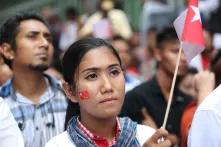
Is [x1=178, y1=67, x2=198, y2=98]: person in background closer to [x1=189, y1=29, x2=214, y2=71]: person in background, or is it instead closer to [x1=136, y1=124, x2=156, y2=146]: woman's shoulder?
[x1=189, y1=29, x2=214, y2=71]: person in background

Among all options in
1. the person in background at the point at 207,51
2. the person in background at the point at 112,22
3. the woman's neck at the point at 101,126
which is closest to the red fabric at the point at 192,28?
the woman's neck at the point at 101,126

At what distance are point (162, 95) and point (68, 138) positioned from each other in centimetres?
229

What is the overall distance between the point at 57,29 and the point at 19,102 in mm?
10460

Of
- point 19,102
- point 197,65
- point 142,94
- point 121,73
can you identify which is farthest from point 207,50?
point 121,73

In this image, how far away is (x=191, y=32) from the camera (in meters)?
4.17

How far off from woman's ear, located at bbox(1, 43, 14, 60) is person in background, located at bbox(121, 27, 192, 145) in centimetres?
105

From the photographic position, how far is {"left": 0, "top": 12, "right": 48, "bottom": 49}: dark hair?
5207 millimetres

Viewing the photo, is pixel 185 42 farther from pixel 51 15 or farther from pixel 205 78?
pixel 51 15

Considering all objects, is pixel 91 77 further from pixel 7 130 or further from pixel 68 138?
pixel 7 130

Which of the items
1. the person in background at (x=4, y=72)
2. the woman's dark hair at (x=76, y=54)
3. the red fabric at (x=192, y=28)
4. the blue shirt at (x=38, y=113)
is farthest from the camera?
the person in background at (x=4, y=72)

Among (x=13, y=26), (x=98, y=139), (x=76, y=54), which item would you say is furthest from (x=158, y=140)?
(x=13, y=26)

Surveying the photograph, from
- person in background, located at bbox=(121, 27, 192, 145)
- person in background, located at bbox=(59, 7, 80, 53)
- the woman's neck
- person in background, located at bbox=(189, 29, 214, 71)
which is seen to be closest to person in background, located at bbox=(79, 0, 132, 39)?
person in background, located at bbox=(59, 7, 80, 53)

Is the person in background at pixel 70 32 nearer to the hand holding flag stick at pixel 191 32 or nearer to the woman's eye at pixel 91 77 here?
the hand holding flag stick at pixel 191 32

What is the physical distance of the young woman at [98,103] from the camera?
3758 mm
